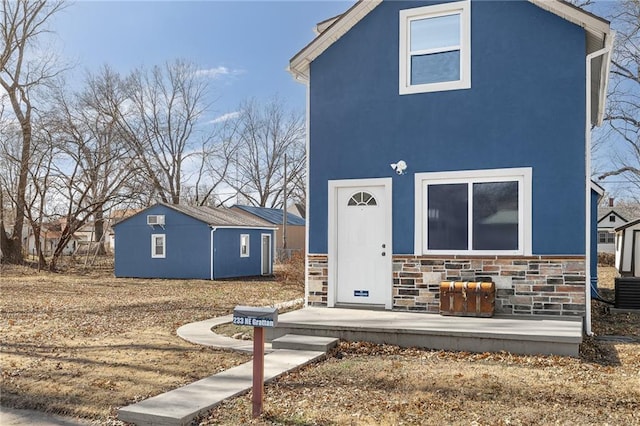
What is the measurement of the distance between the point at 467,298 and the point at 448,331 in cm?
137

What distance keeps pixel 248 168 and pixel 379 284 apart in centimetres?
3833

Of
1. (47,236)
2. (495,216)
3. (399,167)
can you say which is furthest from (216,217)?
(47,236)

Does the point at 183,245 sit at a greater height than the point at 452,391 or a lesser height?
greater

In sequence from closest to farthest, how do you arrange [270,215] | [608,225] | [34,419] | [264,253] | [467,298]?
[34,419] < [467,298] < [264,253] < [270,215] < [608,225]

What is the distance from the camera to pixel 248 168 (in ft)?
153

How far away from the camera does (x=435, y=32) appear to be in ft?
29.7

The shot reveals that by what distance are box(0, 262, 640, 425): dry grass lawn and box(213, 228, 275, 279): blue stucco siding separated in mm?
12625

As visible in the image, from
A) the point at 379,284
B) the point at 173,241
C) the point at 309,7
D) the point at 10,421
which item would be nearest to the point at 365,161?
the point at 379,284

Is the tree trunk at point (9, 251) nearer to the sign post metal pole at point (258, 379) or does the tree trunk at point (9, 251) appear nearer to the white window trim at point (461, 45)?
the white window trim at point (461, 45)

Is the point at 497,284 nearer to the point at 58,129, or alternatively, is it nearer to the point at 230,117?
the point at 58,129

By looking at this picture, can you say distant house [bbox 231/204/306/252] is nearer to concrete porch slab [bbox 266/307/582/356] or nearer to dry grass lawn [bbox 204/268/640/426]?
concrete porch slab [bbox 266/307/582/356]

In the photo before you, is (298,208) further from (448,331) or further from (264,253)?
(448,331)

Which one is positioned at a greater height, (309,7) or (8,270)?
(309,7)

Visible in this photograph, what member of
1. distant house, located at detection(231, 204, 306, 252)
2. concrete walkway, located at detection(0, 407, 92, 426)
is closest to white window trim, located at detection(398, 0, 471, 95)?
concrete walkway, located at detection(0, 407, 92, 426)
